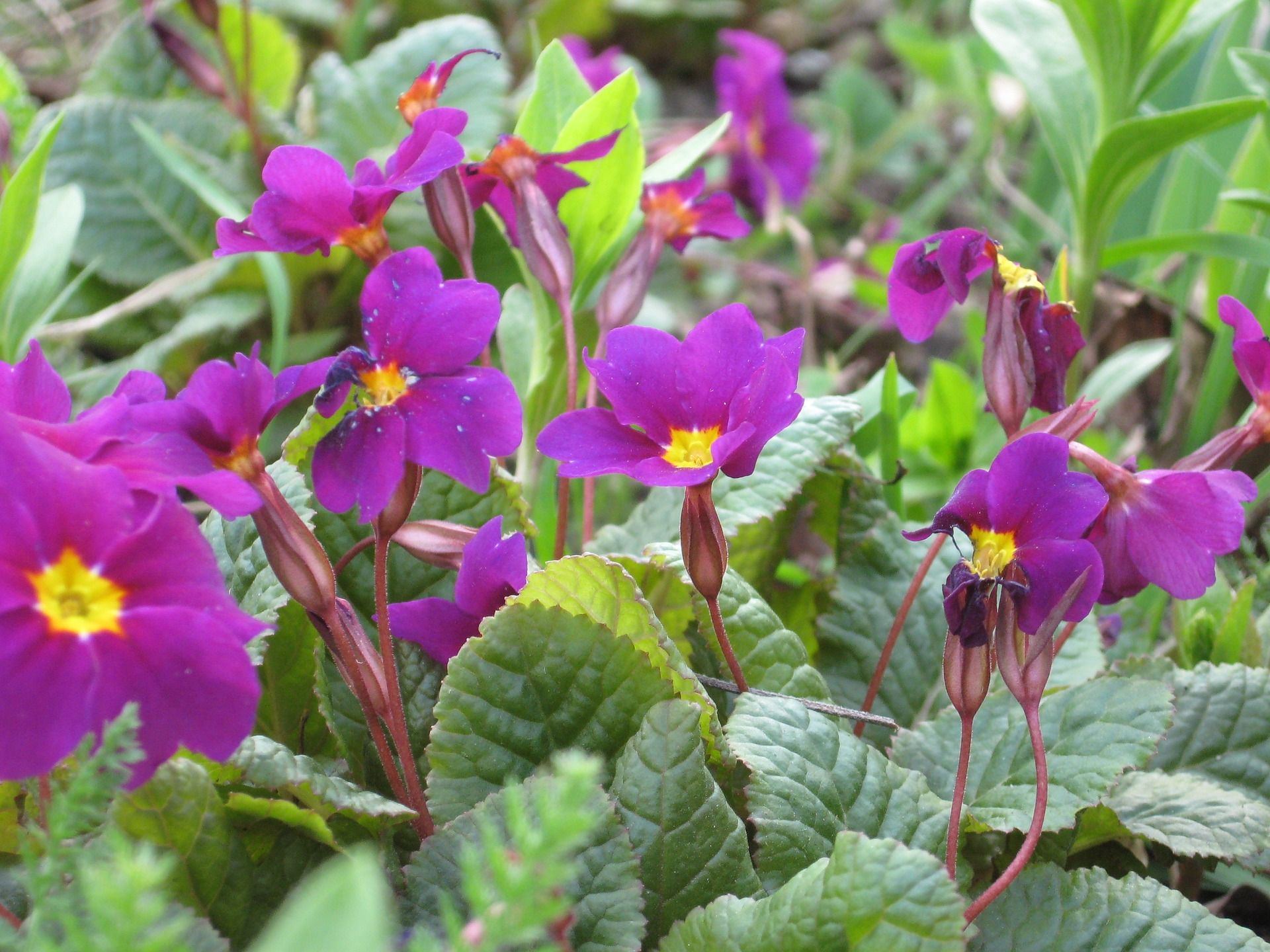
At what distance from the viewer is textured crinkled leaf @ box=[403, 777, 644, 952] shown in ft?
2.76

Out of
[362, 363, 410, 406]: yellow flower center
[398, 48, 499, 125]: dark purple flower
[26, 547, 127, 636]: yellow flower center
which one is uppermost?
[398, 48, 499, 125]: dark purple flower

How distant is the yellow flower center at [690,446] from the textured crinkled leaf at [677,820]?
0.21 metres

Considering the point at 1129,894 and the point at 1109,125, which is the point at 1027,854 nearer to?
the point at 1129,894

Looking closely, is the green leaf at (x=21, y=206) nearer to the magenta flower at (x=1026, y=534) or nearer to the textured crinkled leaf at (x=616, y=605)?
the textured crinkled leaf at (x=616, y=605)

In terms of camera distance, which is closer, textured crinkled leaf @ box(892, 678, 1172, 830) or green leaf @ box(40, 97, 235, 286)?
textured crinkled leaf @ box(892, 678, 1172, 830)

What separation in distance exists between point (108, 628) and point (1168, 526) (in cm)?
81

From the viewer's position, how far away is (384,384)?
37.2 inches

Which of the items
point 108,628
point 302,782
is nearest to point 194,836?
point 302,782

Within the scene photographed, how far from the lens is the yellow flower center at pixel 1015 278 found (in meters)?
1.10

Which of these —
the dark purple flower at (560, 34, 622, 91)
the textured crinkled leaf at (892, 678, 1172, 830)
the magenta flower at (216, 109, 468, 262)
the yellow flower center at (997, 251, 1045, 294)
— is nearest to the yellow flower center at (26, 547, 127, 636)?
the magenta flower at (216, 109, 468, 262)

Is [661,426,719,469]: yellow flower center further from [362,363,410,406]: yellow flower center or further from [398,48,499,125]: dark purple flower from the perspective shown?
[398,48,499,125]: dark purple flower

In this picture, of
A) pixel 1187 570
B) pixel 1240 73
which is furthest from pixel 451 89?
pixel 1187 570

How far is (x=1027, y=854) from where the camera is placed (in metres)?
0.89

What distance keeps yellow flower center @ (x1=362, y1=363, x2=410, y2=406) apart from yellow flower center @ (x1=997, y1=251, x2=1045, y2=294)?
57 cm
